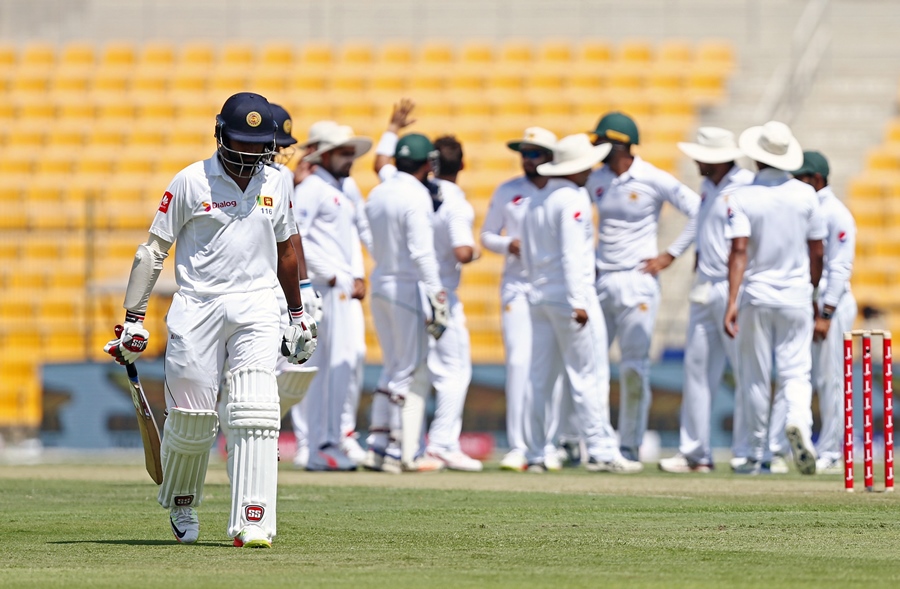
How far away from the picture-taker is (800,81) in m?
25.2

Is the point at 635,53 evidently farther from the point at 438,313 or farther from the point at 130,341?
the point at 130,341

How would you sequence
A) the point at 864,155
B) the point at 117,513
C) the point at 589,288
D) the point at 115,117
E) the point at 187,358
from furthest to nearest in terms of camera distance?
the point at 115,117 < the point at 864,155 < the point at 589,288 < the point at 117,513 < the point at 187,358

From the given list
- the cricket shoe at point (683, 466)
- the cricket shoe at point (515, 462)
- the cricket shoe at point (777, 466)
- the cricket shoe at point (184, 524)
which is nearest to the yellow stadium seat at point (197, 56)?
the cricket shoe at point (515, 462)

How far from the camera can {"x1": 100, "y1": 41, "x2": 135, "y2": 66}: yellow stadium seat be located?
2742cm

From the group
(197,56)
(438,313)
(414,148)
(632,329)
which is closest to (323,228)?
(414,148)

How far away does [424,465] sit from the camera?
12883mm

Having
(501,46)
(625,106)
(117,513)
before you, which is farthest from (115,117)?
(117,513)

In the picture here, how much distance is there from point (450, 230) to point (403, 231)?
0.67 m

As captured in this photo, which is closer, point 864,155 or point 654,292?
point 654,292

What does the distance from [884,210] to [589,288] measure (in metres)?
11.0

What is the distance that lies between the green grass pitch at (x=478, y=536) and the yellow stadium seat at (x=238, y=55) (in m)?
16.5

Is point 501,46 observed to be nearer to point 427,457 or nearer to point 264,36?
point 264,36

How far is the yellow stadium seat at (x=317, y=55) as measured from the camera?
27172 mm

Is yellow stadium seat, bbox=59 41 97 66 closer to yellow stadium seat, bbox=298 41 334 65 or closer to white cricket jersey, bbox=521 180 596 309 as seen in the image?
yellow stadium seat, bbox=298 41 334 65
